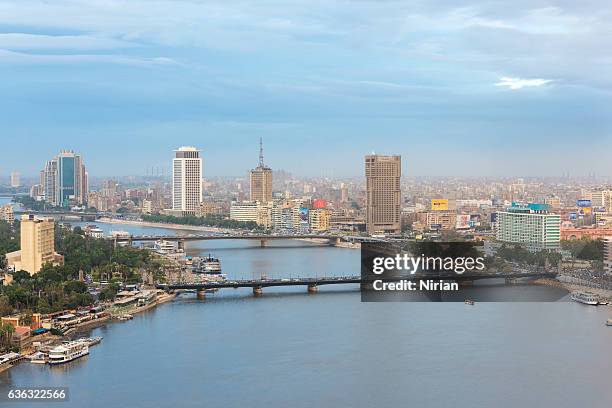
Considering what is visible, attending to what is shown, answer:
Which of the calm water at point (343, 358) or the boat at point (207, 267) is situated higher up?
the boat at point (207, 267)

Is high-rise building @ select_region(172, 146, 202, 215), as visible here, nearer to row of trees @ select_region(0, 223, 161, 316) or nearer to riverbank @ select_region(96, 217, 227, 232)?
riverbank @ select_region(96, 217, 227, 232)

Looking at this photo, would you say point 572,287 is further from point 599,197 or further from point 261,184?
point 261,184

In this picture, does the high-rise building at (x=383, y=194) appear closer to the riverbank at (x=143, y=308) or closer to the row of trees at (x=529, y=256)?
the row of trees at (x=529, y=256)

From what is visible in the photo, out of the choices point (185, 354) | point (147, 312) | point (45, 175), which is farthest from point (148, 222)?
point (185, 354)

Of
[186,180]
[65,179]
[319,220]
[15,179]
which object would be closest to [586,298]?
[319,220]

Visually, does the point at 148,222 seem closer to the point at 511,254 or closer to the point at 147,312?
the point at 511,254

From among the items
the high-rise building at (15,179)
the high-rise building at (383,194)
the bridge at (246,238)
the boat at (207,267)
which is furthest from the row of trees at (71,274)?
the high-rise building at (15,179)

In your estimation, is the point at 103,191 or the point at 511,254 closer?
the point at 511,254
